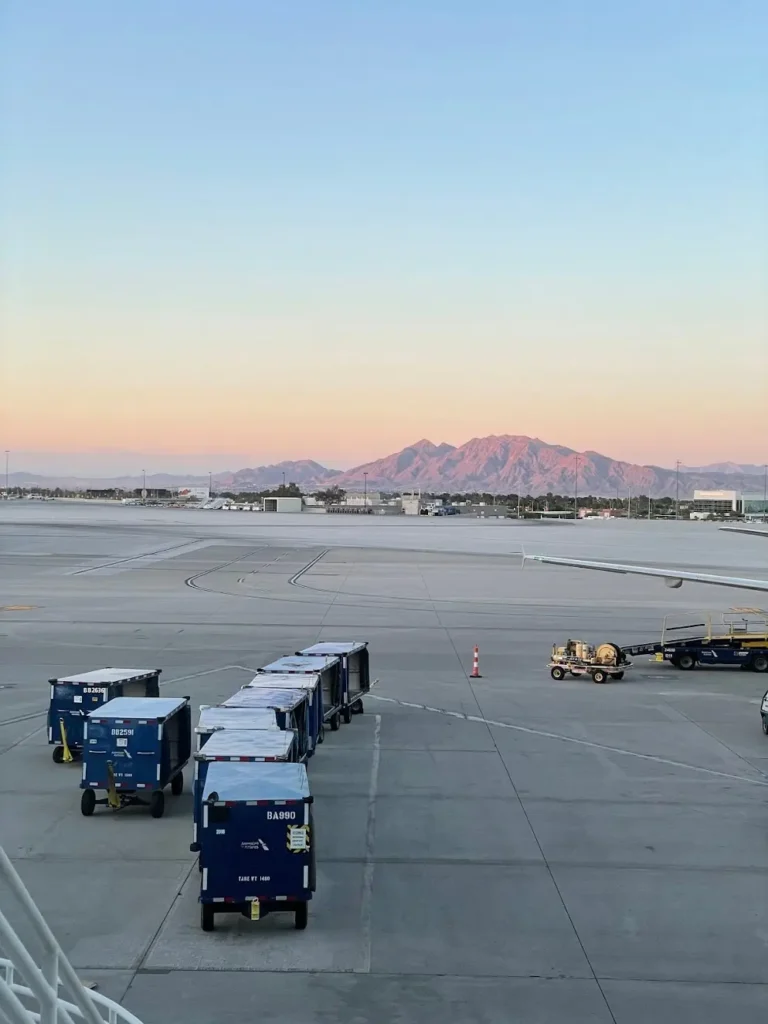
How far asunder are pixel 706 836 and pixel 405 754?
25.3 ft

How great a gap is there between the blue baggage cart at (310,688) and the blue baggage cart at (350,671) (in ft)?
7.85

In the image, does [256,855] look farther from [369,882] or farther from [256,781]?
[369,882]

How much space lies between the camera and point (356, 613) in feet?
167

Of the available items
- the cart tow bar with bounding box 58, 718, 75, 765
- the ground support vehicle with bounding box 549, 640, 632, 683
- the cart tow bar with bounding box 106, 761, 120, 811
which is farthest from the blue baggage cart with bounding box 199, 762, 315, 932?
the ground support vehicle with bounding box 549, 640, 632, 683

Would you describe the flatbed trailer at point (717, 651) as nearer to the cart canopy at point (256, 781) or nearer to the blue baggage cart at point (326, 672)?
the blue baggage cart at point (326, 672)

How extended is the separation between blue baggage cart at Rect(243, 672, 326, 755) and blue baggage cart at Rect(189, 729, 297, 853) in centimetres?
386

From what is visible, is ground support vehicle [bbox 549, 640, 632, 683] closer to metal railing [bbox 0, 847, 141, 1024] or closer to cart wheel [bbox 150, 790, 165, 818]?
cart wheel [bbox 150, 790, 165, 818]

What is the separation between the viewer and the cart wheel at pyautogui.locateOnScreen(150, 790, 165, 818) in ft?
60.8

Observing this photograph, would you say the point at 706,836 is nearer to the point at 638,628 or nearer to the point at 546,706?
the point at 546,706

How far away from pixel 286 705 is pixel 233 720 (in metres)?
1.52

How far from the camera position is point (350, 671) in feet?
95.4

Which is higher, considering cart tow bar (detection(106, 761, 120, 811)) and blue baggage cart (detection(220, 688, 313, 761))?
blue baggage cart (detection(220, 688, 313, 761))

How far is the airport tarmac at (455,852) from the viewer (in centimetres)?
1209

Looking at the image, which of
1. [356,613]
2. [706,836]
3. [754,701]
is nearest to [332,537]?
[356,613]
